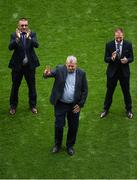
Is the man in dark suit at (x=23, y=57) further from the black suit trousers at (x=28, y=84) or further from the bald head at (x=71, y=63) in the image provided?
the bald head at (x=71, y=63)

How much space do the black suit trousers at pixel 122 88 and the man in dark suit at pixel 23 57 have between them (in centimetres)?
144

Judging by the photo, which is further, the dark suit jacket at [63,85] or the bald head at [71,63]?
the dark suit jacket at [63,85]

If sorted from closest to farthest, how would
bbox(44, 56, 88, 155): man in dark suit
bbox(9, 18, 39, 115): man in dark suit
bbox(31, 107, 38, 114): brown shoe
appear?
bbox(44, 56, 88, 155): man in dark suit
bbox(9, 18, 39, 115): man in dark suit
bbox(31, 107, 38, 114): brown shoe

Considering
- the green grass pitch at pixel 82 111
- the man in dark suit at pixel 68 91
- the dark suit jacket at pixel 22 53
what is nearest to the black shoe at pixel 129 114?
the green grass pitch at pixel 82 111

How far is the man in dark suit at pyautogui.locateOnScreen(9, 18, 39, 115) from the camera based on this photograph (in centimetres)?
1138

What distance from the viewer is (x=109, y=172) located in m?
10.4

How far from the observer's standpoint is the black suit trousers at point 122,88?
1149 centimetres

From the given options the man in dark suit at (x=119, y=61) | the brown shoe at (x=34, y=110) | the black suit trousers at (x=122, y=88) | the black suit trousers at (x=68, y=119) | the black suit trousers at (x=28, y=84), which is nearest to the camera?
the black suit trousers at (x=68, y=119)

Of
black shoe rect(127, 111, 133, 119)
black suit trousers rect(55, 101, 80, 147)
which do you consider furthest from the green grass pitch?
black suit trousers rect(55, 101, 80, 147)

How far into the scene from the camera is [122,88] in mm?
11648

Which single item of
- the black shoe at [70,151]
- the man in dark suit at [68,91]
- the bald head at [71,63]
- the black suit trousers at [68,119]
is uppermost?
the bald head at [71,63]

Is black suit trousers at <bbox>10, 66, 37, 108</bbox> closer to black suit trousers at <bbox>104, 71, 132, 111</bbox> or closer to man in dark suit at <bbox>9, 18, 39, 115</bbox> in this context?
man in dark suit at <bbox>9, 18, 39, 115</bbox>

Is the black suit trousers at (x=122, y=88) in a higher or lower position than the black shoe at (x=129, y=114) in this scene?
higher

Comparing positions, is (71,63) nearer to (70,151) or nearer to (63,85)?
(63,85)
